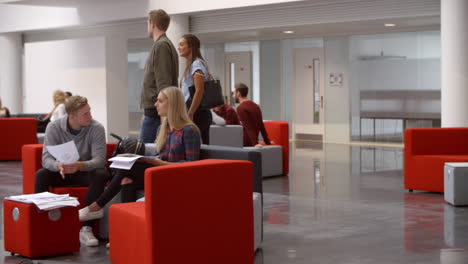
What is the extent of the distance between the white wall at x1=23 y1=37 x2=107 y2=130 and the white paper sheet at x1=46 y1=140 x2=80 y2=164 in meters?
11.1

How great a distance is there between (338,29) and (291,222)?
998cm

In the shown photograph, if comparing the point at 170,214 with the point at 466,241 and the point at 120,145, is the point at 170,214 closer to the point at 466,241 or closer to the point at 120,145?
the point at 120,145

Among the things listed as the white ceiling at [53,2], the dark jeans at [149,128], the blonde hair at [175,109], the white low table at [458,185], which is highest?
the white ceiling at [53,2]

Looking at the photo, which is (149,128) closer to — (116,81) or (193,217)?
(193,217)

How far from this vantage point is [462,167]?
26.5ft

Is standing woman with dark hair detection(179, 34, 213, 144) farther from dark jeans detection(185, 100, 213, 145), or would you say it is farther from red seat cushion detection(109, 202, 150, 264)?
red seat cushion detection(109, 202, 150, 264)

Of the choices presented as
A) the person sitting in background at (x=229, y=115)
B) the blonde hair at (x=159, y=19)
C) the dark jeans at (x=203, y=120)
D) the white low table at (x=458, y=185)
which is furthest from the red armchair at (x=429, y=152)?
the blonde hair at (x=159, y=19)

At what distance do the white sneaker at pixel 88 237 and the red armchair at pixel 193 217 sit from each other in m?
0.91

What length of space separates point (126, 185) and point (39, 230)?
84cm

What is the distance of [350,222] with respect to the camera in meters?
7.12

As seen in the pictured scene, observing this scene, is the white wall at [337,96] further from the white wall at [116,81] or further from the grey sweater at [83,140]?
the grey sweater at [83,140]

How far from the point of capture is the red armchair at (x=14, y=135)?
1399cm

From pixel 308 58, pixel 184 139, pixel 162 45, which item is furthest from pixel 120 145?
pixel 308 58

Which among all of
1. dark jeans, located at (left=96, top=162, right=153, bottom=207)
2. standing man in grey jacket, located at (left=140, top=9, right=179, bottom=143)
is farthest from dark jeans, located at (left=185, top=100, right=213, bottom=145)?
dark jeans, located at (left=96, top=162, right=153, bottom=207)
